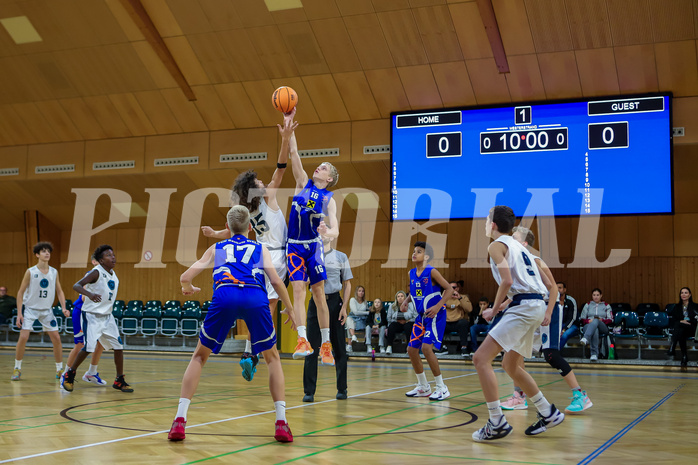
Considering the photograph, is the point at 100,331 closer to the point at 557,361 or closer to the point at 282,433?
the point at 282,433

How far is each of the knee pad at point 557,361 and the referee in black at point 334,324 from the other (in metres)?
2.20

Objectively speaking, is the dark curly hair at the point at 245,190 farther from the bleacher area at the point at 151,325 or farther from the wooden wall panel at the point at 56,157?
the wooden wall panel at the point at 56,157

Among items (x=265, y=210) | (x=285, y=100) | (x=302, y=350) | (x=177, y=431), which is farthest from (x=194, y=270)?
(x=285, y=100)

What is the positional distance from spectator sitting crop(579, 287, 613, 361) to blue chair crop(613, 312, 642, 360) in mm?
278

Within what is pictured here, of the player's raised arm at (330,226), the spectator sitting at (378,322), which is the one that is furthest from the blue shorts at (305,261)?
the spectator sitting at (378,322)

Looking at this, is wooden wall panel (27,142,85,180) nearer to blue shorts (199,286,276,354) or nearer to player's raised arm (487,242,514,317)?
blue shorts (199,286,276,354)

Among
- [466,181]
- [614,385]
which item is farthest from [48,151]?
[614,385]

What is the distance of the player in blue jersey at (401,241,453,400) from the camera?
815cm

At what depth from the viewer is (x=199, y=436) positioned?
540cm

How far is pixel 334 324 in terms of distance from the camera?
27.1 ft

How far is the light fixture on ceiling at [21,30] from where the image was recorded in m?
16.9

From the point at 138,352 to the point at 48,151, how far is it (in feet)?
20.5

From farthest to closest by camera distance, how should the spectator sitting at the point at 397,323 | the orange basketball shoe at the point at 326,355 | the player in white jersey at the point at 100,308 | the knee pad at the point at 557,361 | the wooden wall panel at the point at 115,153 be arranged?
the wooden wall panel at the point at 115,153 → the spectator sitting at the point at 397,323 → the player in white jersey at the point at 100,308 → the knee pad at the point at 557,361 → the orange basketball shoe at the point at 326,355

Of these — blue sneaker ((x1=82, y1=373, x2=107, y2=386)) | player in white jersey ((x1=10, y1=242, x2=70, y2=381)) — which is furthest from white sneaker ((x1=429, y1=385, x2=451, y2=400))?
player in white jersey ((x1=10, y1=242, x2=70, y2=381))
